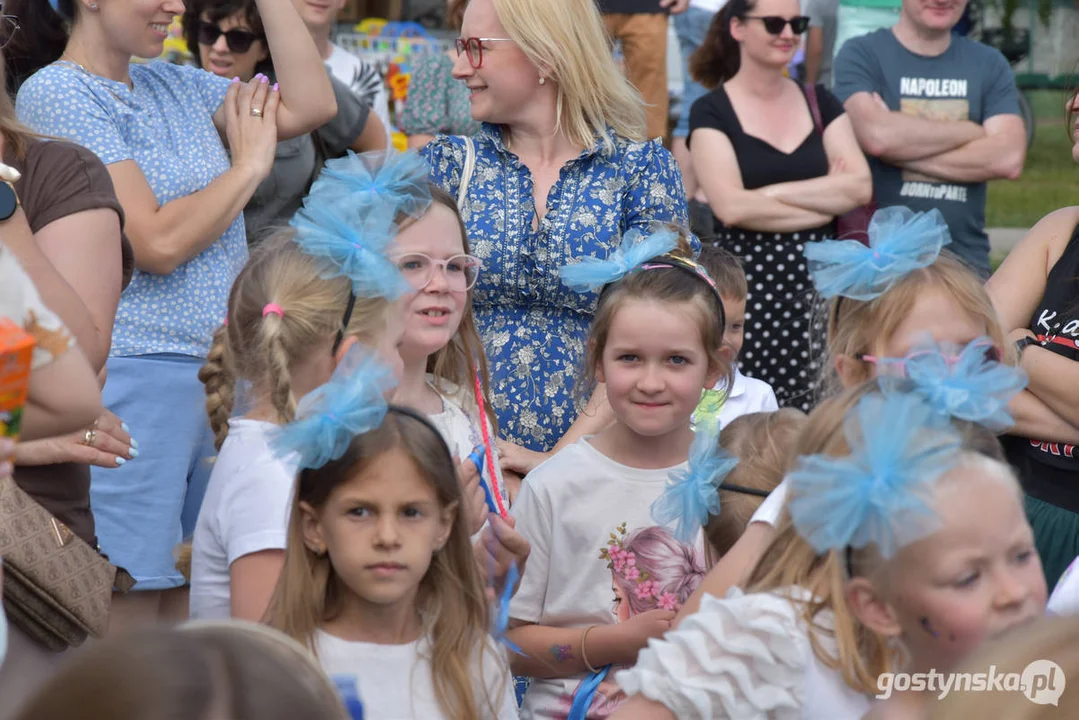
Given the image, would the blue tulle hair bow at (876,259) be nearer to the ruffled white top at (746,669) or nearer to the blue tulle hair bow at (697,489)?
the blue tulle hair bow at (697,489)

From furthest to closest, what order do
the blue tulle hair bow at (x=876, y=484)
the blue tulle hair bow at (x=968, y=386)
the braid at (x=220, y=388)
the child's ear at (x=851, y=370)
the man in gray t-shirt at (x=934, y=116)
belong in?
the man in gray t-shirt at (x=934, y=116), the braid at (x=220, y=388), the child's ear at (x=851, y=370), the blue tulle hair bow at (x=968, y=386), the blue tulle hair bow at (x=876, y=484)

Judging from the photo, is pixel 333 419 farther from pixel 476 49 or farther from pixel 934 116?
pixel 934 116

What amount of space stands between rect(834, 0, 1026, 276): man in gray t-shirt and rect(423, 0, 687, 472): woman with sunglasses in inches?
89.3

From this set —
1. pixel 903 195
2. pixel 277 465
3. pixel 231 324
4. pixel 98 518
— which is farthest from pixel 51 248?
pixel 903 195

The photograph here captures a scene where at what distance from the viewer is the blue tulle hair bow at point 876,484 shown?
2211 millimetres

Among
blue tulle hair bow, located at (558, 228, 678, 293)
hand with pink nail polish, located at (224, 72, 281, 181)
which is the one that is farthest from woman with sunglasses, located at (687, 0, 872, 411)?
hand with pink nail polish, located at (224, 72, 281, 181)

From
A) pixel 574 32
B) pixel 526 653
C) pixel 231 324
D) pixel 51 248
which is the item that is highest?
pixel 574 32

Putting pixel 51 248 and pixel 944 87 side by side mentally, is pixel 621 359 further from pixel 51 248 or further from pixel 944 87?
pixel 944 87

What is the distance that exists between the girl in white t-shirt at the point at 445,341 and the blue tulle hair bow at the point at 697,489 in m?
0.49

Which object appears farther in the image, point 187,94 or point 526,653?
point 187,94

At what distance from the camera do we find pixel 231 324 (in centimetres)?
330

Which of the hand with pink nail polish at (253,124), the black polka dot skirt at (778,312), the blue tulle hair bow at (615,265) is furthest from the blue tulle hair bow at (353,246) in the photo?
the black polka dot skirt at (778,312)

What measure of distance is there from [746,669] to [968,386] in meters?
0.67

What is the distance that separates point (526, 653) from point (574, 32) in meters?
1.93
